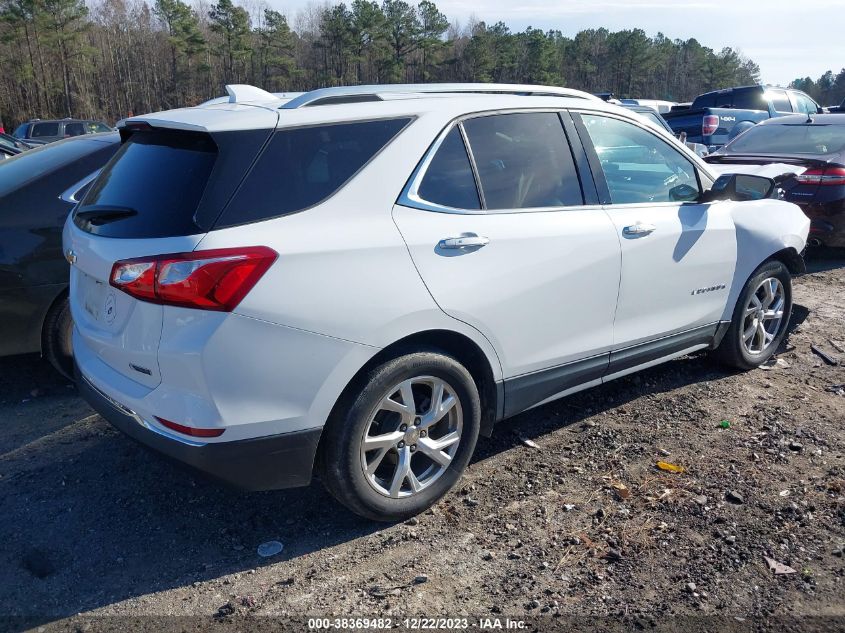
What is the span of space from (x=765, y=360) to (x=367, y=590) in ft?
12.0

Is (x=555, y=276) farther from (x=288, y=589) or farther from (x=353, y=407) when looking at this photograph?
(x=288, y=589)

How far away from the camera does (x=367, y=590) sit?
112 inches

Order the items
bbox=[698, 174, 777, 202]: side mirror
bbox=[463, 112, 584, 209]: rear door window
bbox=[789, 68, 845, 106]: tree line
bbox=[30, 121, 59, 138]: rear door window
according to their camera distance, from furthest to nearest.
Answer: bbox=[789, 68, 845, 106]: tree line → bbox=[30, 121, 59, 138]: rear door window → bbox=[698, 174, 777, 202]: side mirror → bbox=[463, 112, 584, 209]: rear door window

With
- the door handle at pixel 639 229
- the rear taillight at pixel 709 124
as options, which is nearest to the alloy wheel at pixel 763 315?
the door handle at pixel 639 229

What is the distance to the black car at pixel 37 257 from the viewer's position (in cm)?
431

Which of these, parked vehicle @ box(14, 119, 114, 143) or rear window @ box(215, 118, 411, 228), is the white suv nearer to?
rear window @ box(215, 118, 411, 228)

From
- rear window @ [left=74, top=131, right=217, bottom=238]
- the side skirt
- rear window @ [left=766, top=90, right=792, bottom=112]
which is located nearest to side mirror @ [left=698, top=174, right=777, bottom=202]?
the side skirt

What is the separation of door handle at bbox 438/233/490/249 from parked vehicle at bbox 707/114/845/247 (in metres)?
4.83

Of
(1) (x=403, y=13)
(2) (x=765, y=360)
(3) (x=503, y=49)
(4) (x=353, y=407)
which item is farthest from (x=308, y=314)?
(3) (x=503, y=49)

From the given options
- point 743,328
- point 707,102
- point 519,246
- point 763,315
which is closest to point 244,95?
point 519,246

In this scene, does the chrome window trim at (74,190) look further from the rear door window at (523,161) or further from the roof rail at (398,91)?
the rear door window at (523,161)

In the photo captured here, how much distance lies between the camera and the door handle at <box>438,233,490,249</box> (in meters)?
3.14

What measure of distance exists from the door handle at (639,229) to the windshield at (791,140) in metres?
5.55

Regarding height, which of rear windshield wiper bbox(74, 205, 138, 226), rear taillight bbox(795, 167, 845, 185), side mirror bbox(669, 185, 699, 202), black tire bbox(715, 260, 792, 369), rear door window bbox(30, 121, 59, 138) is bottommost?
rear door window bbox(30, 121, 59, 138)
